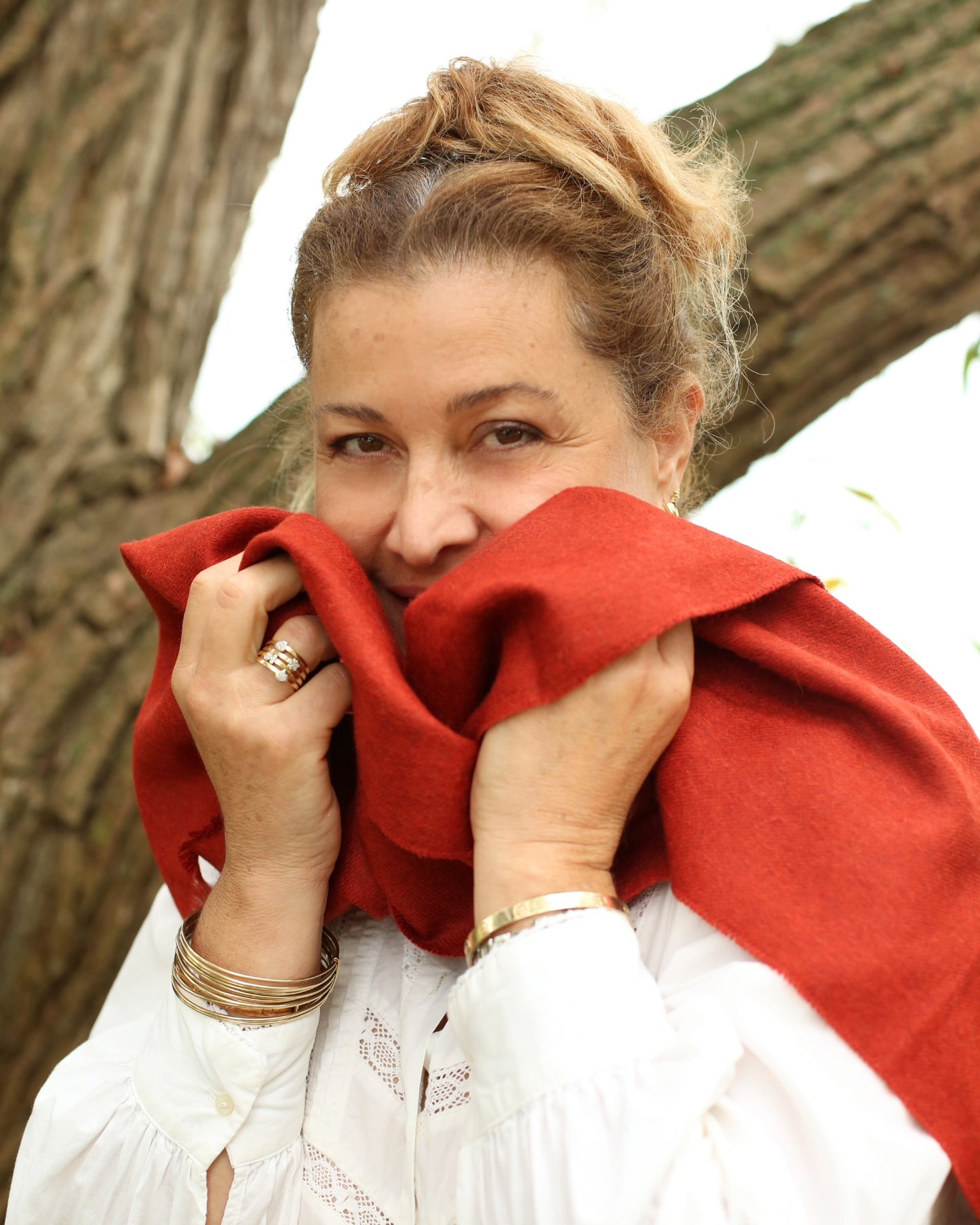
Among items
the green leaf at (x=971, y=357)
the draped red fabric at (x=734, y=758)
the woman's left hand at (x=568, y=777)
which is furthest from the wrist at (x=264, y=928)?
the green leaf at (x=971, y=357)

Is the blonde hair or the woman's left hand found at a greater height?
the blonde hair

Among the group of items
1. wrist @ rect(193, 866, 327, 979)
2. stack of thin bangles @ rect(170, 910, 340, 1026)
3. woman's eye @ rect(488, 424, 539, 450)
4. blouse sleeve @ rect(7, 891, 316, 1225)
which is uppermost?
woman's eye @ rect(488, 424, 539, 450)

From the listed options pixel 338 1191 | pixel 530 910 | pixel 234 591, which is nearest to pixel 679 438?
pixel 234 591

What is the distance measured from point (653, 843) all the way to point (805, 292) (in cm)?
140

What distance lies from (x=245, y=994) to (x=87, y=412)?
1.47 meters

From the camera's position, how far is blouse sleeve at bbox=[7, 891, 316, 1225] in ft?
4.59

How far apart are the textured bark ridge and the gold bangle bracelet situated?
1453 mm

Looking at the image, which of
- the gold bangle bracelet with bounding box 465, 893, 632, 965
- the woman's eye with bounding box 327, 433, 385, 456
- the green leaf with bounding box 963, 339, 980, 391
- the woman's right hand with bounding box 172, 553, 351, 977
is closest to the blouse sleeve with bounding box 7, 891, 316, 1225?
the woman's right hand with bounding box 172, 553, 351, 977

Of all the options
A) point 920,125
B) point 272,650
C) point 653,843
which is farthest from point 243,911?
point 920,125

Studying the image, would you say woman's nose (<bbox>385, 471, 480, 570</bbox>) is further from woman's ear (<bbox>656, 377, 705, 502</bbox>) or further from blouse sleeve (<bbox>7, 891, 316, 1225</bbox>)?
blouse sleeve (<bbox>7, 891, 316, 1225</bbox>)

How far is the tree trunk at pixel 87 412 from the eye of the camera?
2.19 m

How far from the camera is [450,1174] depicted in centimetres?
133

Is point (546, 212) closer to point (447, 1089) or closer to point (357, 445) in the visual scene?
point (357, 445)

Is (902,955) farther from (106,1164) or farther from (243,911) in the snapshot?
(106,1164)
